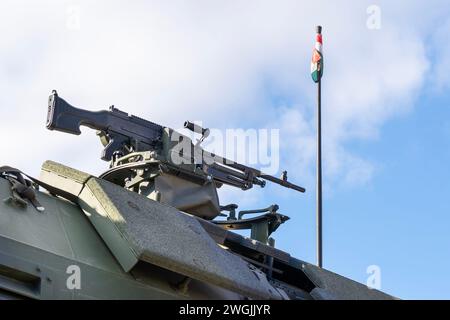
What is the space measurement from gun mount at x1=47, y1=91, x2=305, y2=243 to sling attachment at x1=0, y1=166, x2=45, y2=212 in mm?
2013

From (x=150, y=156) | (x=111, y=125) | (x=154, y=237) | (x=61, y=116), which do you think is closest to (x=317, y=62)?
(x=111, y=125)

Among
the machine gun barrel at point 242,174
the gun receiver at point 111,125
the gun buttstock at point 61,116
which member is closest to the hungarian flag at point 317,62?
the machine gun barrel at point 242,174

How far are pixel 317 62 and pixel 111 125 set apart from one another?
4546 millimetres

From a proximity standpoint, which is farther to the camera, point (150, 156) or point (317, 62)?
point (317, 62)

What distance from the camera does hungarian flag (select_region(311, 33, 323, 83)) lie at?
13711 millimetres

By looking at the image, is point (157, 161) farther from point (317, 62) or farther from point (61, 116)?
point (317, 62)

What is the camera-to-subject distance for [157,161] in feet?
29.8

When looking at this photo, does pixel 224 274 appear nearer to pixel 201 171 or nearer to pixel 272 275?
pixel 272 275

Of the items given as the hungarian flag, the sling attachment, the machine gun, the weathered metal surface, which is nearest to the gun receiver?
the machine gun

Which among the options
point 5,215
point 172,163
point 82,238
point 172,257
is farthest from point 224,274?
point 172,163

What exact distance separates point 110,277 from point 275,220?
3.98m

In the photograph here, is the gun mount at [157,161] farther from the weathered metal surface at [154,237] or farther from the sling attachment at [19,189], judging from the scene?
the sling attachment at [19,189]

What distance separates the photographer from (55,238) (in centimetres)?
645
